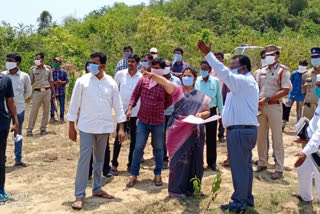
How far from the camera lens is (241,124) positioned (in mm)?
3902

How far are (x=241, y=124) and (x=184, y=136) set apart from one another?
30.9 inches

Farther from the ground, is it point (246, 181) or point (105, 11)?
point (105, 11)

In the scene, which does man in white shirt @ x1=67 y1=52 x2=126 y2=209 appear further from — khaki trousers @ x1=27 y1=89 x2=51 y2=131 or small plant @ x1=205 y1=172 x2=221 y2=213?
khaki trousers @ x1=27 y1=89 x2=51 y2=131

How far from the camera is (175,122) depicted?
437 cm

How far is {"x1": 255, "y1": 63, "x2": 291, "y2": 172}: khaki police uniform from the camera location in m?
5.13

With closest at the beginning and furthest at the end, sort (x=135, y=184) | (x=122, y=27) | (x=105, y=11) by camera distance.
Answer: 1. (x=135, y=184)
2. (x=122, y=27)
3. (x=105, y=11)

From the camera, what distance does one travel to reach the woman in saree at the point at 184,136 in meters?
4.35

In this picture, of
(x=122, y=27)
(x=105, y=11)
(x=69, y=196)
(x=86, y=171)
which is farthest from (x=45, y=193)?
(x=105, y=11)

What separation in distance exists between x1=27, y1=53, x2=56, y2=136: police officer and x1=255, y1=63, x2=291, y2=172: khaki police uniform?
4936 mm

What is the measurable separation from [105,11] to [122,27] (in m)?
19.1

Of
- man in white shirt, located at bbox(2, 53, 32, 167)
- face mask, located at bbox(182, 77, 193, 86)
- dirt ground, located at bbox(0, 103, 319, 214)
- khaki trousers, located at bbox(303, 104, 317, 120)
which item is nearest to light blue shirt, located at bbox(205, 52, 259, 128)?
face mask, located at bbox(182, 77, 193, 86)

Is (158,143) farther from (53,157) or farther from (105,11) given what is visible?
(105,11)

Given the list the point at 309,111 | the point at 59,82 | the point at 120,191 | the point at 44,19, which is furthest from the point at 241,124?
the point at 44,19

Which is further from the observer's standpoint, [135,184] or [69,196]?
[135,184]
